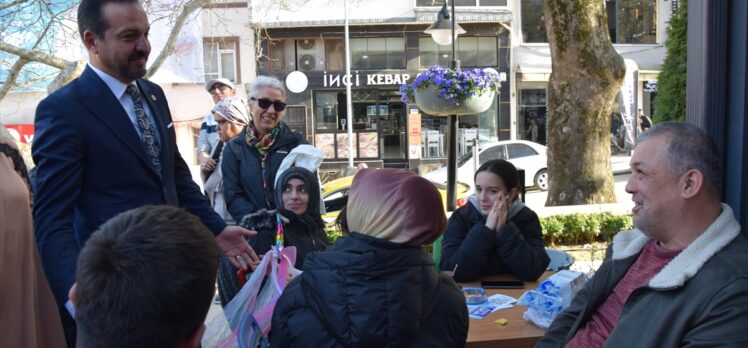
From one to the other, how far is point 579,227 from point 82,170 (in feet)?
21.8

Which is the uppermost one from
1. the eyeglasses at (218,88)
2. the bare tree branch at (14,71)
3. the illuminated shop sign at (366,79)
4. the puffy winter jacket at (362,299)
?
the illuminated shop sign at (366,79)

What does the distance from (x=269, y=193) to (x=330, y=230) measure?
3837mm

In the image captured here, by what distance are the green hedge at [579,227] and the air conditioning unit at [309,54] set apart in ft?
52.8

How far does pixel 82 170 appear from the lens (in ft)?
6.63

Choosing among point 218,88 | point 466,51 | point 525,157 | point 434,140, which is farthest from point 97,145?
point 466,51

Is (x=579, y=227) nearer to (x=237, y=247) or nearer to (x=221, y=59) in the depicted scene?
(x=237, y=247)

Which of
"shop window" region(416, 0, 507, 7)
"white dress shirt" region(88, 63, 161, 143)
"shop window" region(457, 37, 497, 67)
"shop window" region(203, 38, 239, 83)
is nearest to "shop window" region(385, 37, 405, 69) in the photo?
"shop window" region(416, 0, 507, 7)

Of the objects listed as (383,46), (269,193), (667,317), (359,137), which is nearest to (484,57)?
(383,46)

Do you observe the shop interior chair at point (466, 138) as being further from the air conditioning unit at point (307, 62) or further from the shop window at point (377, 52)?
the air conditioning unit at point (307, 62)

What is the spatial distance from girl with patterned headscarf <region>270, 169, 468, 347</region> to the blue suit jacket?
67 cm

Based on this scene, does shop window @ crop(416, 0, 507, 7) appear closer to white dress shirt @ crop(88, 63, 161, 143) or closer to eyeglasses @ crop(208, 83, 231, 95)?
eyeglasses @ crop(208, 83, 231, 95)

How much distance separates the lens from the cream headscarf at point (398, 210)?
5.96 ft

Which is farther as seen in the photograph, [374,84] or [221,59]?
[221,59]

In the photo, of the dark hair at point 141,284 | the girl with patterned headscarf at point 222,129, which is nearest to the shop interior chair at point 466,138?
the girl with patterned headscarf at point 222,129
